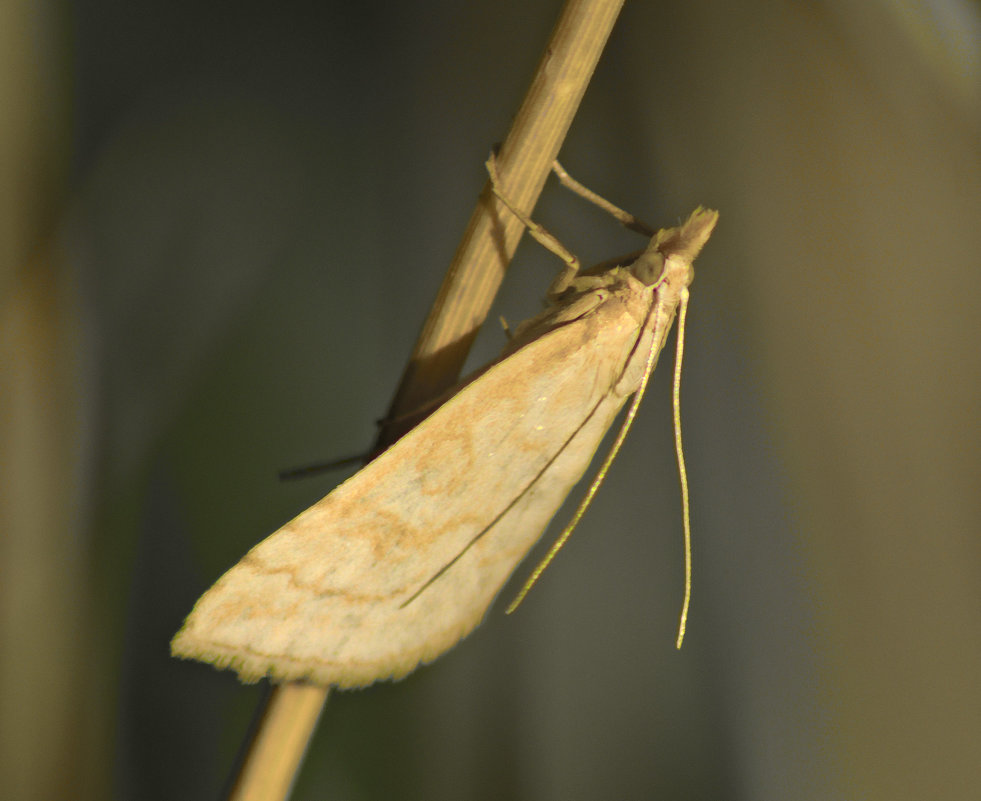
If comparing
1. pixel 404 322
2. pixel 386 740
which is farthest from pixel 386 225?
pixel 386 740

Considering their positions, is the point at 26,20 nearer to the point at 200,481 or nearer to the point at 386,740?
the point at 200,481

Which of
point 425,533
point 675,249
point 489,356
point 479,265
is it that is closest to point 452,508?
point 425,533

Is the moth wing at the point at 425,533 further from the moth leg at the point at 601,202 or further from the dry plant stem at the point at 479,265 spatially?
the moth leg at the point at 601,202

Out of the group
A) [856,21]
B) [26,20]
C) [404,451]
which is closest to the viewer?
[404,451]

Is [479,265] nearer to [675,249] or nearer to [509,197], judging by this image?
[509,197]

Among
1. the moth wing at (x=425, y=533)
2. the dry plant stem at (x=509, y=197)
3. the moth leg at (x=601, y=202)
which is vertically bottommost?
the moth wing at (x=425, y=533)

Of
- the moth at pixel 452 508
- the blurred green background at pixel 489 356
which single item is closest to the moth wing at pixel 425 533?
the moth at pixel 452 508

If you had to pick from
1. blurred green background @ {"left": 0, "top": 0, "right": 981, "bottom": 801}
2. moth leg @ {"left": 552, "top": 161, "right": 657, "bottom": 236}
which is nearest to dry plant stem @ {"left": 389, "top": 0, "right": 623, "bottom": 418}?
moth leg @ {"left": 552, "top": 161, "right": 657, "bottom": 236}

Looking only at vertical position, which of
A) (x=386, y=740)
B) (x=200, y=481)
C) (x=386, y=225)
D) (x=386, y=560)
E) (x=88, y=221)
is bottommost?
(x=386, y=740)
